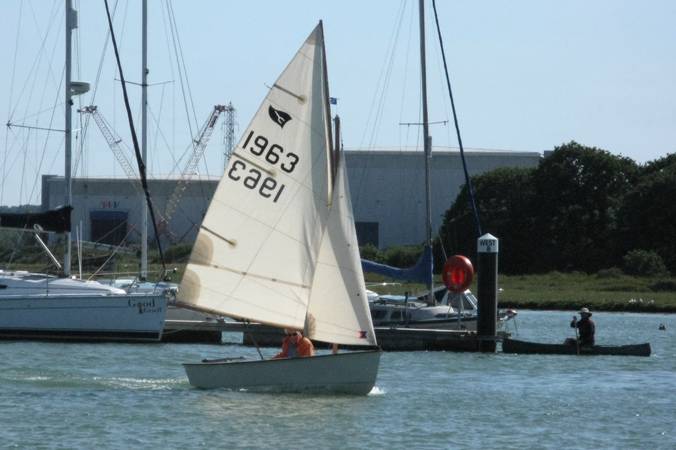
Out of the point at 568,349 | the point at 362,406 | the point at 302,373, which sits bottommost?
the point at 362,406

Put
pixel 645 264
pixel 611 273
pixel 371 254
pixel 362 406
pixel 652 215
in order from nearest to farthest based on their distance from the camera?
pixel 362 406 → pixel 645 264 → pixel 371 254 → pixel 611 273 → pixel 652 215

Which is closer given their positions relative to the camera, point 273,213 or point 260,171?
point 260,171

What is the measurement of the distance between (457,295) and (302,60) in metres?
18.2

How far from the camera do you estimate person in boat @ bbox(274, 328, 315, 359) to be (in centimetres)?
2964

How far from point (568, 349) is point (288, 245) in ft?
46.5

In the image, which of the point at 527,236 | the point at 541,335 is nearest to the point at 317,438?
the point at 541,335

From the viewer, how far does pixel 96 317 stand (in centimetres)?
4328

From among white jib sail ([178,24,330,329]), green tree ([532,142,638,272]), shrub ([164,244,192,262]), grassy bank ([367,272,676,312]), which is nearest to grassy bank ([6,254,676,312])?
grassy bank ([367,272,676,312])

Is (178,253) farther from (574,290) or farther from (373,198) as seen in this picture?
(373,198)

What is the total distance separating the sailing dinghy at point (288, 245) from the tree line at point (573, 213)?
6275 centimetres

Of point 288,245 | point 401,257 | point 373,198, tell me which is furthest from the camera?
point 373,198

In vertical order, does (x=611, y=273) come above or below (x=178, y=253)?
below

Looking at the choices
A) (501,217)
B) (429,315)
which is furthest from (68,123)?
(501,217)

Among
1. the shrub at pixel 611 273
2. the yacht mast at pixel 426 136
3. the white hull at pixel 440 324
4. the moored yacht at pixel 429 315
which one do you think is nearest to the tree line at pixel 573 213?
the shrub at pixel 611 273
